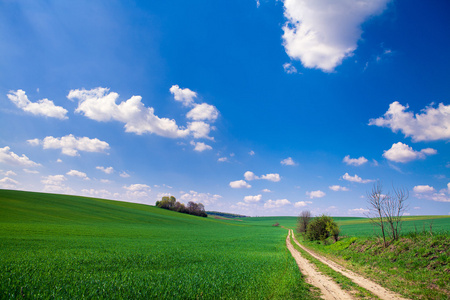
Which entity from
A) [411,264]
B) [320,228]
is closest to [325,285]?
[411,264]

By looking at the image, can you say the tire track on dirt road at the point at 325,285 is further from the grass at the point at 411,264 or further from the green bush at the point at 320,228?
the green bush at the point at 320,228

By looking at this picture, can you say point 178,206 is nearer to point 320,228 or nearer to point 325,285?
point 320,228

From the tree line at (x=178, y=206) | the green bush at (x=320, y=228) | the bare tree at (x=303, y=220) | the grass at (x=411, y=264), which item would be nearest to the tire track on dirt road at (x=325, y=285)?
the grass at (x=411, y=264)

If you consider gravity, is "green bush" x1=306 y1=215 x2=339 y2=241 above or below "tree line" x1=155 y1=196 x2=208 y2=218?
above

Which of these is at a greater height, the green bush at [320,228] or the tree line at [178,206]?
the green bush at [320,228]

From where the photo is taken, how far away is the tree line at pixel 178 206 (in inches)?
5133

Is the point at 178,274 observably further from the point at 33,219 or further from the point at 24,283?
the point at 33,219

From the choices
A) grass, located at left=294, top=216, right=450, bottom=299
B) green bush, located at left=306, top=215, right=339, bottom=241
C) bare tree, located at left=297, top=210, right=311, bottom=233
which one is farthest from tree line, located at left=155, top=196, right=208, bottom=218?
grass, located at left=294, top=216, right=450, bottom=299

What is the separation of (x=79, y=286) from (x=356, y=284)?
15.0 meters

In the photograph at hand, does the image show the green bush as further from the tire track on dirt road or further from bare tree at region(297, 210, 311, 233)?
the tire track on dirt road

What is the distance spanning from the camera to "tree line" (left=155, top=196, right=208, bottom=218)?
13038cm

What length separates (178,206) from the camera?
130m

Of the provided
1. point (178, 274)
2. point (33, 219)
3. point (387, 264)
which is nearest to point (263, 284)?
point (178, 274)

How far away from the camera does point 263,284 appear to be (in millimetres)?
11367
